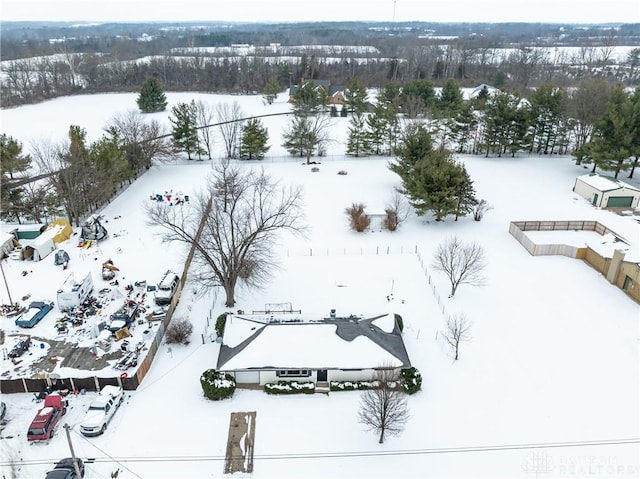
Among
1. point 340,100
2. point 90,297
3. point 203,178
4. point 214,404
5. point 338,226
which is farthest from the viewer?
point 340,100

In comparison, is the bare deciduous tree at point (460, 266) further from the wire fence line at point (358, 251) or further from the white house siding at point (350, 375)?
the white house siding at point (350, 375)

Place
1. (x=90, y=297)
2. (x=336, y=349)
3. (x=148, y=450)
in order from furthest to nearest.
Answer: (x=90, y=297) → (x=336, y=349) → (x=148, y=450)

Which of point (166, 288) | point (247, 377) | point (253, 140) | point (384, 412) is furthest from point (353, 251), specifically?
point (253, 140)

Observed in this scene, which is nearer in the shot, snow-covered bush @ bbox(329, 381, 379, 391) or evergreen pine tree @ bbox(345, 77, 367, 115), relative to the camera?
snow-covered bush @ bbox(329, 381, 379, 391)

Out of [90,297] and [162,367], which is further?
[90,297]

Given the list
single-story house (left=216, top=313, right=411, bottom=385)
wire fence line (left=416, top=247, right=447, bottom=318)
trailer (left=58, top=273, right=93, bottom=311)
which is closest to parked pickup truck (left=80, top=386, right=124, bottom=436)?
single-story house (left=216, top=313, right=411, bottom=385)

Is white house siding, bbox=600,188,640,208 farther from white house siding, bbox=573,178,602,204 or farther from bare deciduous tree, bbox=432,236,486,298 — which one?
bare deciduous tree, bbox=432,236,486,298

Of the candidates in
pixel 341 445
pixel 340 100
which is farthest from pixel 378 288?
pixel 340 100

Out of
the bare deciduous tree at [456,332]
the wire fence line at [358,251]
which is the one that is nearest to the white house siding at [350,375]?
the bare deciduous tree at [456,332]

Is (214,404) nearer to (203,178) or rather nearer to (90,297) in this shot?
(90,297)
